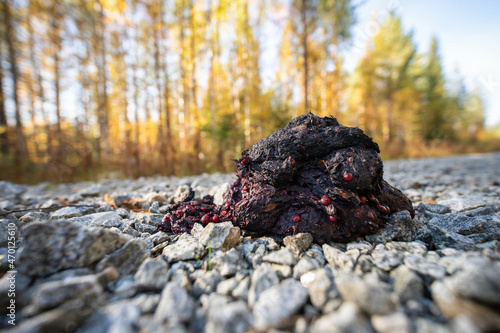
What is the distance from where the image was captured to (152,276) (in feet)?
4.04

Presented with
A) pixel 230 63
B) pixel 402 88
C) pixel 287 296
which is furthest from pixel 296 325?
pixel 402 88

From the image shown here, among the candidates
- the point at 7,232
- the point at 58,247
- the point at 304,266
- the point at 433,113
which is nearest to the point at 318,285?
the point at 304,266

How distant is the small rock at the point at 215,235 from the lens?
5.16 feet

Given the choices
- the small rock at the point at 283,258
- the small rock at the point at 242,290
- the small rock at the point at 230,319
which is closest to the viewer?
the small rock at the point at 230,319

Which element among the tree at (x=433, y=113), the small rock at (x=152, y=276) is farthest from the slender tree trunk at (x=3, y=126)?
the tree at (x=433, y=113)

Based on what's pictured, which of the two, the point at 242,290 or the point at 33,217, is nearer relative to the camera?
the point at 242,290

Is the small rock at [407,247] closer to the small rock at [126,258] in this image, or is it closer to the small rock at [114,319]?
the small rock at [114,319]

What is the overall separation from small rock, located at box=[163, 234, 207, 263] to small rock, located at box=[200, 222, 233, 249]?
0.06m

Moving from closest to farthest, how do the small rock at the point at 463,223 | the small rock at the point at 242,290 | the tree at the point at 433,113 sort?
the small rock at the point at 242,290 → the small rock at the point at 463,223 → the tree at the point at 433,113

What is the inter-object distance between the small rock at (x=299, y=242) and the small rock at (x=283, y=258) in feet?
0.19

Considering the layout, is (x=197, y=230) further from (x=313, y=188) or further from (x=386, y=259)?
(x=386, y=259)

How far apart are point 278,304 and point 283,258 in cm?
37

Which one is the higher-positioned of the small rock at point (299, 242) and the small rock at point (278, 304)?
the small rock at point (299, 242)

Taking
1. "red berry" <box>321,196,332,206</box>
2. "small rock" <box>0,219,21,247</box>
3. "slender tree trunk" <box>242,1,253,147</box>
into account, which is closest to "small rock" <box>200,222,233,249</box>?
"red berry" <box>321,196,332,206</box>
